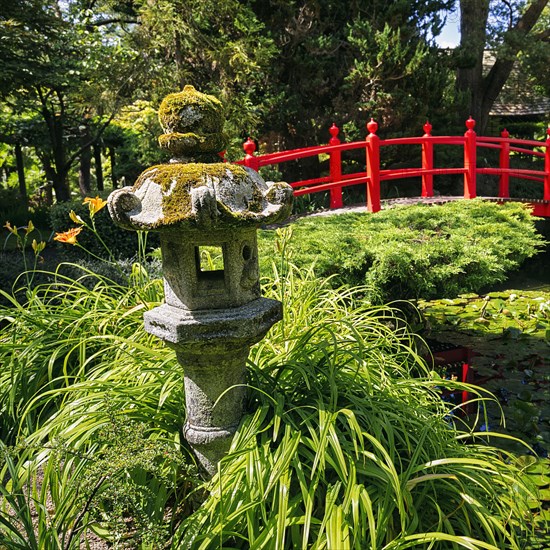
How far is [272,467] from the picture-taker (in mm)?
2236

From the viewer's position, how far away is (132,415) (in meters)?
2.69

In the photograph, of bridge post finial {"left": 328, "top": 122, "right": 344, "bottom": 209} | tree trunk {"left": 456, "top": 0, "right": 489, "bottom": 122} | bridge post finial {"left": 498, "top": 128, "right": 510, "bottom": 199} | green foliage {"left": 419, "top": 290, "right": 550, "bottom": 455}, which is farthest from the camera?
tree trunk {"left": 456, "top": 0, "right": 489, "bottom": 122}


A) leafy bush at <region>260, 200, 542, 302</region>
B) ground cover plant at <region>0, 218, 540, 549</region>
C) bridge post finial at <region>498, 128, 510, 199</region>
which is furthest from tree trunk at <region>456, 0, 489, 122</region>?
ground cover plant at <region>0, 218, 540, 549</region>

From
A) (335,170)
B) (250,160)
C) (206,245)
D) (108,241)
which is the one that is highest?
(250,160)

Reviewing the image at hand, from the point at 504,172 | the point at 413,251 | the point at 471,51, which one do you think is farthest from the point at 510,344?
the point at 471,51

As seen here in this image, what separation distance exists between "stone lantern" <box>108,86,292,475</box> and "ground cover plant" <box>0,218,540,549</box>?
5.9 inches

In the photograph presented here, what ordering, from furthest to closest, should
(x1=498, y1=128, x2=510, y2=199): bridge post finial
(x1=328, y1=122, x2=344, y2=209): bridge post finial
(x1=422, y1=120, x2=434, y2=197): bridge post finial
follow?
1. (x1=498, y1=128, x2=510, y2=199): bridge post finial
2. (x1=422, y1=120, x2=434, y2=197): bridge post finial
3. (x1=328, y1=122, x2=344, y2=209): bridge post finial

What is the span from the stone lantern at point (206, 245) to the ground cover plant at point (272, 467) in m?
0.15

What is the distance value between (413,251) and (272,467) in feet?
8.30

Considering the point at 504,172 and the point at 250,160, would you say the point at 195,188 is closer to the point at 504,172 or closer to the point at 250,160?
the point at 250,160

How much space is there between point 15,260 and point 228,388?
504 cm

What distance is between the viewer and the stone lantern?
225 cm

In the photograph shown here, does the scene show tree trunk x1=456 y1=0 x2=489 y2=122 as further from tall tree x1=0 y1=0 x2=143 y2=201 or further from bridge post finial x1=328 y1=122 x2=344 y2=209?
tall tree x1=0 y1=0 x2=143 y2=201

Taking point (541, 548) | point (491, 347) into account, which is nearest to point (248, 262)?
point (541, 548)
